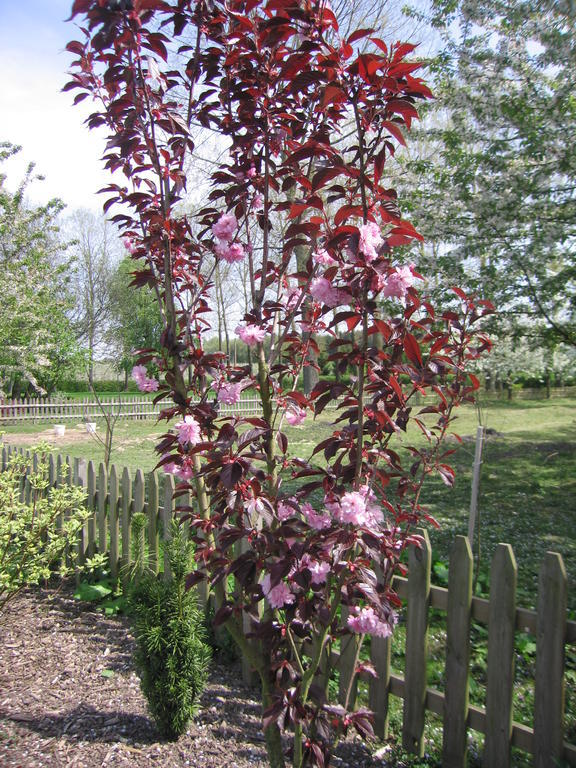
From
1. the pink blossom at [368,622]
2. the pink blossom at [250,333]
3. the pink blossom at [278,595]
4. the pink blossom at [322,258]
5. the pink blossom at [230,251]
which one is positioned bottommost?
the pink blossom at [368,622]

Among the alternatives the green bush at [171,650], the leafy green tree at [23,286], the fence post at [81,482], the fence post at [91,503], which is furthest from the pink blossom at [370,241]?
the leafy green tree at [23,286]

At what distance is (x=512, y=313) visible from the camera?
Answer: 6.50 meters

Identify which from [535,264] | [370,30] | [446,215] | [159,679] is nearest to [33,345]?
[446,215]

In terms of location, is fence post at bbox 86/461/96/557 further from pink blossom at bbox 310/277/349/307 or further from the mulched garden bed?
pink blossom at bbox 310/277/349/307

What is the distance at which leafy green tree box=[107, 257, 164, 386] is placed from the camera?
27.8 m

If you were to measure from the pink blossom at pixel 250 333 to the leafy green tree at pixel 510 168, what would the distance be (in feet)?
16.7

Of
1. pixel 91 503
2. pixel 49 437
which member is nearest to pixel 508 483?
pixel 91 503

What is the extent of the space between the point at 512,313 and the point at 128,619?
5365mm

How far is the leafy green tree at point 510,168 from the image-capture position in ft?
18.1

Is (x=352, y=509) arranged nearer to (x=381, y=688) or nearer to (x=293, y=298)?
(x=293, y=298)

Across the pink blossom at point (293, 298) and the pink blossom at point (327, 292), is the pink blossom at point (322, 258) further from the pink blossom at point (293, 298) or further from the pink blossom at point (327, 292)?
the pink blossom at point (327, 292)

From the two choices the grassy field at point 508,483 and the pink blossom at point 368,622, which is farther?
the grassy field at point 508,483

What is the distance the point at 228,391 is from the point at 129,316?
29.7m

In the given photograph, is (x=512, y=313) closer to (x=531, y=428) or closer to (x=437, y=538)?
(x=437, y=538)
